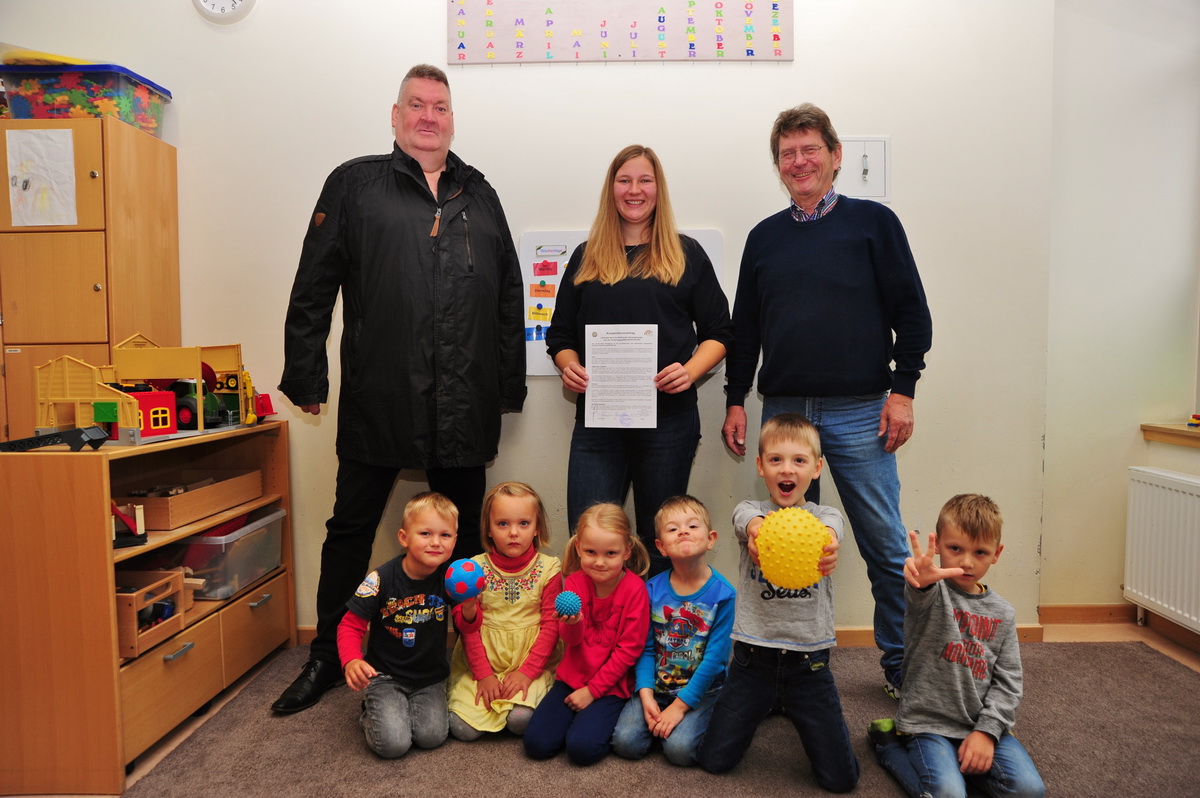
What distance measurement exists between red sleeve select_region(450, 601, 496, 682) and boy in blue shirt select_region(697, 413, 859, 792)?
0.66 meters

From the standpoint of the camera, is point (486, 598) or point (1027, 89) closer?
point (486, 598)

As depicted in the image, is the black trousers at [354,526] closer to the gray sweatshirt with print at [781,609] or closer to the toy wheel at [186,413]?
the toy wheel at [186,413]

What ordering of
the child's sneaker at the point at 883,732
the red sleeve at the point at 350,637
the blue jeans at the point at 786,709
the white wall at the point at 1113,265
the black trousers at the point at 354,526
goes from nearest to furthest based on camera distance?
the blue jeans at the point at 786,709 → the child's sneaker at the point at 883,732 → the red sleeve at the point at 350,637 → the black trousers at the point at 354,526 → the white wall at the point at 1113,265

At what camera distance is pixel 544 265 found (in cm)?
271

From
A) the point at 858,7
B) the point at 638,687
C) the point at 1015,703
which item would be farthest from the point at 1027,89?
the point at 638,687

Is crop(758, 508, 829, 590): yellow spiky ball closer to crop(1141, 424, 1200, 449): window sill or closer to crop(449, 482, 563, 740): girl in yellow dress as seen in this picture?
crop(449, 482, 563, 740): girl in yellow dress

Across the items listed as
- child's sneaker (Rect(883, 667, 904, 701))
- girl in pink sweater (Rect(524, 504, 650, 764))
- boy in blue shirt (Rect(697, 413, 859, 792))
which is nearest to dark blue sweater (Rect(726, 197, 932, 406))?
boy in blue shirt (Rect(697, 413, 859, 792))

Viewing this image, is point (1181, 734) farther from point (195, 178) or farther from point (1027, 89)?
point (195, 178)

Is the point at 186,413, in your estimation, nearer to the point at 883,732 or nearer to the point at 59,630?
the point at 59,630

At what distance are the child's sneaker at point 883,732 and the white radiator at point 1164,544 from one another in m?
1.45

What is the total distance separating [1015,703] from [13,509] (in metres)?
2.51

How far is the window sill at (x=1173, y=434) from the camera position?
267 cm

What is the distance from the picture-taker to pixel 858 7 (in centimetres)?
265

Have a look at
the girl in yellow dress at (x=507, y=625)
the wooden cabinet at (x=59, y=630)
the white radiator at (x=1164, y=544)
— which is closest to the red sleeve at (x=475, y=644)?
Result: the girl in yellow dress at (x=507, y=625)
